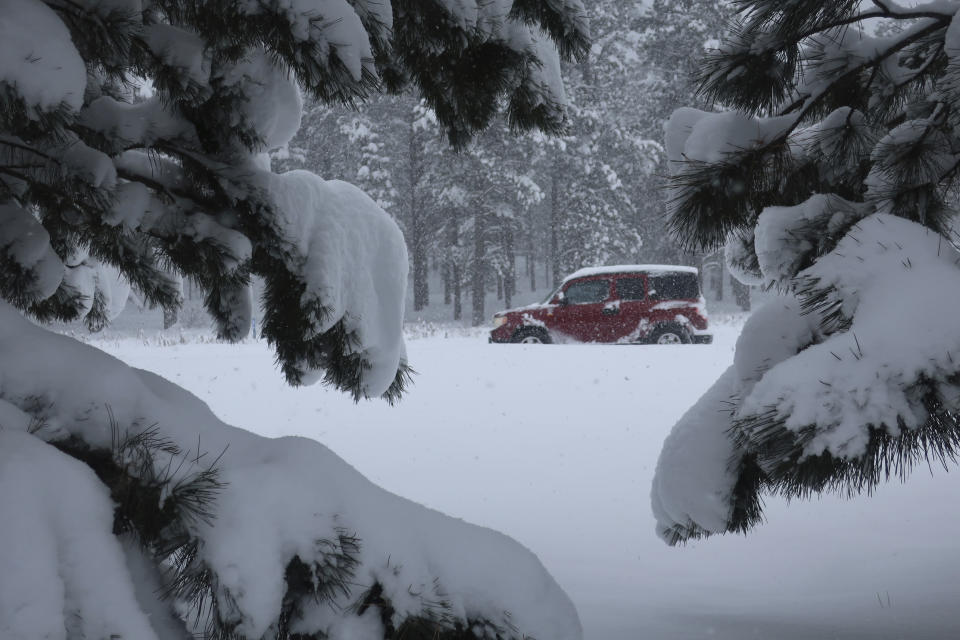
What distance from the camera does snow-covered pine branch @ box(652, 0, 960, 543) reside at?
193 centimetres

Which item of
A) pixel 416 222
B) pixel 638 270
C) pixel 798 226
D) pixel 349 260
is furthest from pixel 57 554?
pixel 416 222

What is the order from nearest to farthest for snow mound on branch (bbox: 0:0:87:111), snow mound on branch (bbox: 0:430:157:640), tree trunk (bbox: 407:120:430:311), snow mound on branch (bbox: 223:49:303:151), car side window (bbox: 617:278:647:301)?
snow mound on branch (bbox: 0:430:157:640) → snow mound on branch (bbox: 0:0:87:111) → snow mound on branch (bbox: 223:49:303:151) → car side window (bbox: 617:278:647:301) → tree trunk (bbox: 407:120:430:311)

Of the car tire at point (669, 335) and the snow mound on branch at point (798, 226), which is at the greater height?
the car tire at point (669, 335)

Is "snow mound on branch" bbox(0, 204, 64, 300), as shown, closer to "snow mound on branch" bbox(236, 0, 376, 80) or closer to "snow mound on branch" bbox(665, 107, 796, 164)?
"snow mound on branch" bbox(236, 0, 376, 80)

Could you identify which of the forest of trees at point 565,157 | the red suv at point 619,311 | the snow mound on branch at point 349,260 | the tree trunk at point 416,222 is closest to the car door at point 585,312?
the red suv at point 619,311

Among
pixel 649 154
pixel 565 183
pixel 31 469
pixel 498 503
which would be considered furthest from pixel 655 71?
pixel 31 469

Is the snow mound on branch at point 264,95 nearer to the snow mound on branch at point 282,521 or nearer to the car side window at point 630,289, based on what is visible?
the snow mound on branch at point 282,521

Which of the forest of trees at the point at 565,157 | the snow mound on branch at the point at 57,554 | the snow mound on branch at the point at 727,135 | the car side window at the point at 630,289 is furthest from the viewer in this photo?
the forest of trees at the point at 565,157

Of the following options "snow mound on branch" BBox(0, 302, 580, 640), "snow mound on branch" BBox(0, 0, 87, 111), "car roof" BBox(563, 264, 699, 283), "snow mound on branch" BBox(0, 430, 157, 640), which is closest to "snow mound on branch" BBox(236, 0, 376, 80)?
"snow mound on branch" BBox(0, 0, 87, 111)

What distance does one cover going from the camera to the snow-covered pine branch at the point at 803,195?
1.93m

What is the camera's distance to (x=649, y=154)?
90.3 ft

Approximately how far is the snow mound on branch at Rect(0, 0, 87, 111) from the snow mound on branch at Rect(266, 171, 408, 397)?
974mm

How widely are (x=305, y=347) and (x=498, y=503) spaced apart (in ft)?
11.8

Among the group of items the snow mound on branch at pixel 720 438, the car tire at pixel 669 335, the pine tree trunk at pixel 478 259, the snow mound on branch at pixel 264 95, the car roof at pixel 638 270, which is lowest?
the snow mound on branch at pixel 720 438
